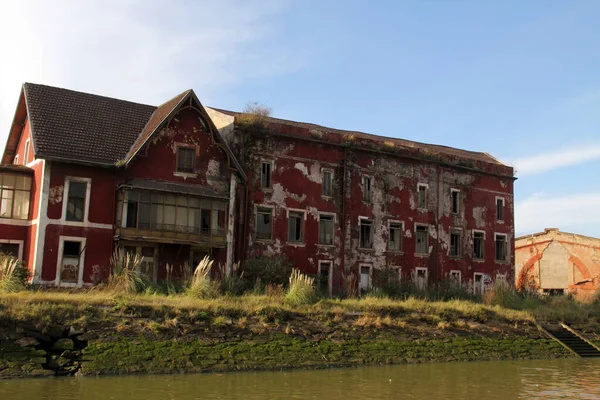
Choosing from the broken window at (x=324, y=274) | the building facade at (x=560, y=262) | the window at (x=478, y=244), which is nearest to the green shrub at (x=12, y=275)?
the broken window at (x=324, y=274)

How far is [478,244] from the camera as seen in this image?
45.8 metres

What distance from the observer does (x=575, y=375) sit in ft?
75.0

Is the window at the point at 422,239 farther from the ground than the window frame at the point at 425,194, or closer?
closer

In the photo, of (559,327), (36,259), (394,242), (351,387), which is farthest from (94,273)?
(559,327)

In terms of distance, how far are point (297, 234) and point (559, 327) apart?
14391mm

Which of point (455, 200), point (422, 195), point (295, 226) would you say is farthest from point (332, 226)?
point (455, 200)

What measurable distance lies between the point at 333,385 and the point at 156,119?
19.8 meters

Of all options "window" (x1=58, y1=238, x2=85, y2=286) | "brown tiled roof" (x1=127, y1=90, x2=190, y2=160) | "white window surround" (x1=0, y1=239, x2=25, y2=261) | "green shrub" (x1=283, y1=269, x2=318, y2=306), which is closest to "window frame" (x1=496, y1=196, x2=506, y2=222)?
"green shrub" (x1=283, y1=269, x2=318, y2=306)

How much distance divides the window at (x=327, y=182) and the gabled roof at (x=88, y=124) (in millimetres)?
6269

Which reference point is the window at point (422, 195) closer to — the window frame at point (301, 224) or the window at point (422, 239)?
the window at point (422, 239)

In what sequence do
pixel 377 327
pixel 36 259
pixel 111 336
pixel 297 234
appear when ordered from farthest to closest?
pixel 297 234 → pixel 36 259 → pixel 377 327 → pixel 111 336

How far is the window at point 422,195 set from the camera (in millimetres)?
43000

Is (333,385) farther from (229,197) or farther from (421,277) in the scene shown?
(421,277)

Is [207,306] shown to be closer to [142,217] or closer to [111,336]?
[111,336]
